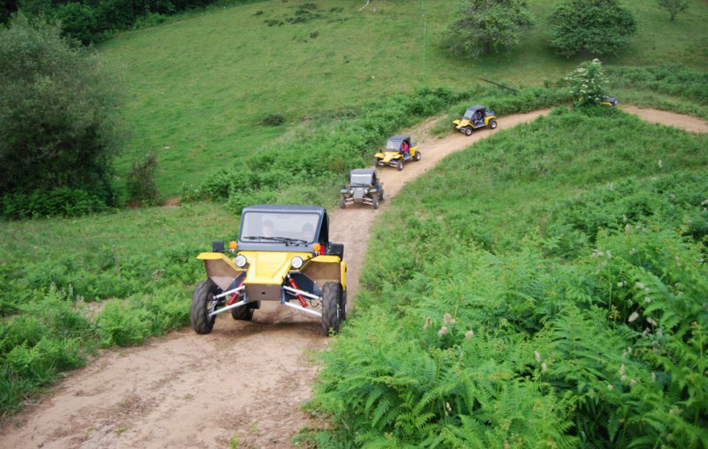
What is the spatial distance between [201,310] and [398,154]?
66.7 feet

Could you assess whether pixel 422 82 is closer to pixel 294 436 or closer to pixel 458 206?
pixel 458 206

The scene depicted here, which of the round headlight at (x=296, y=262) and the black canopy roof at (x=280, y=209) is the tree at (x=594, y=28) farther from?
the round headlight at (x=296, y=262)

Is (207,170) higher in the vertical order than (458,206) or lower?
lower

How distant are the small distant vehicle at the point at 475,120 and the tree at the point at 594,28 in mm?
15985

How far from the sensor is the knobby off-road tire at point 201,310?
1030 cm

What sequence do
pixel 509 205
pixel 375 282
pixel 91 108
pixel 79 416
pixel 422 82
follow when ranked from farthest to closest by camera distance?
pixel 422 82 < pixel 91 108 < pixel 509 205 < pixel 375 282 < pixel 79 416

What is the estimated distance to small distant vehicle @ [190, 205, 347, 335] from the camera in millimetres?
10305

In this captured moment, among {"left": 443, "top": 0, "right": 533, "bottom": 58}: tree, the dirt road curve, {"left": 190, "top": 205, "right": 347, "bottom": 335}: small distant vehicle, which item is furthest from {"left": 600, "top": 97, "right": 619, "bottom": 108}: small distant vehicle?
the dirt road curve

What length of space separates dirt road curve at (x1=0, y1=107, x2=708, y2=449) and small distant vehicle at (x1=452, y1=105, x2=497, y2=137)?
24597mm

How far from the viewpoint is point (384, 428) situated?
5207 mm

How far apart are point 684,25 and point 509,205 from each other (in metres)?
41.1

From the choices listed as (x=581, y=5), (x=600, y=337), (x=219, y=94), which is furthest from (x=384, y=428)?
(x=581, y=5)

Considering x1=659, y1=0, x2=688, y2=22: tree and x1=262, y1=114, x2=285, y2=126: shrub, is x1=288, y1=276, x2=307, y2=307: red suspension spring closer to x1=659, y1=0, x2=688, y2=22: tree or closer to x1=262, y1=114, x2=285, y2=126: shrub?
x1=262, y1=114, x2=285, y2=126: shrub

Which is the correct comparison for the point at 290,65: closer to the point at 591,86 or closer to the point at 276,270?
the point at 591,86
